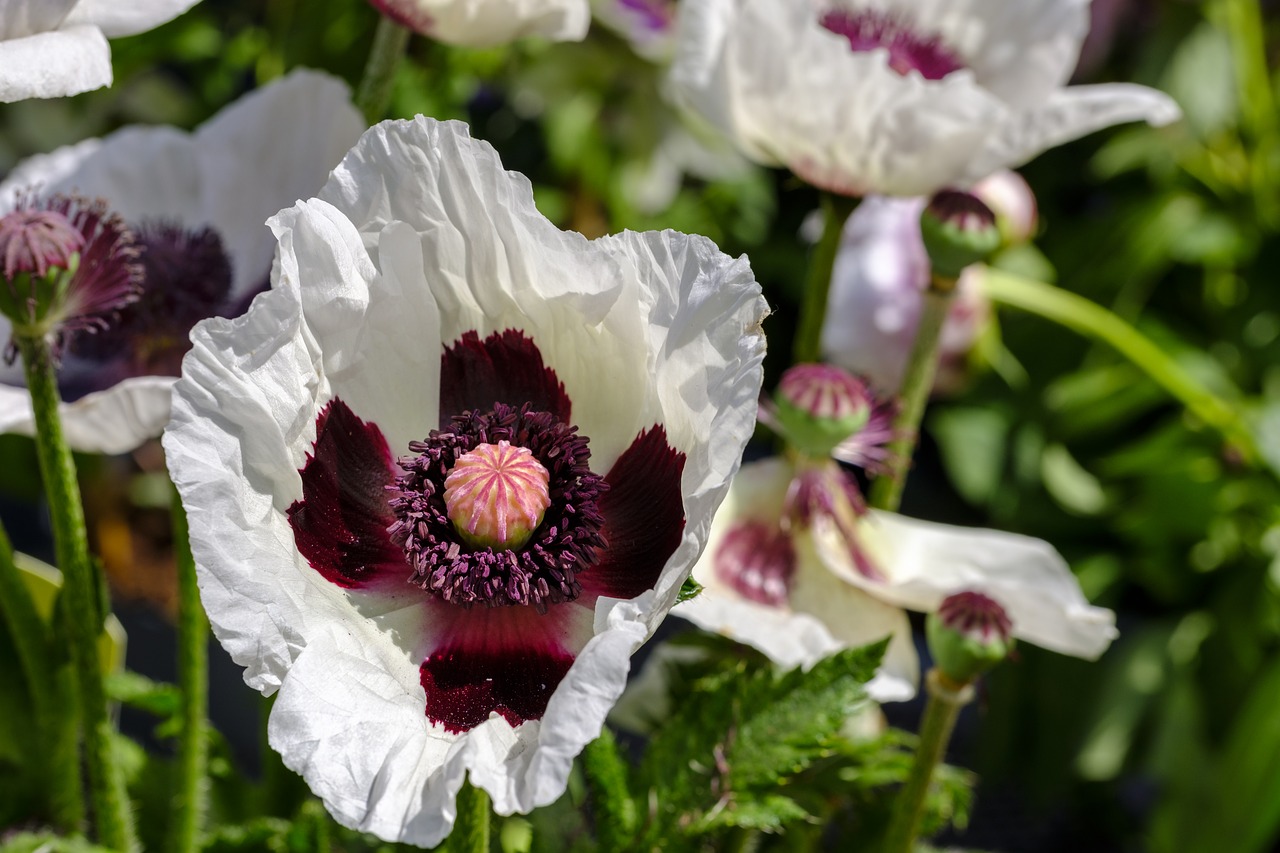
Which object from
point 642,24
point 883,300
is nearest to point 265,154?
point 883,300

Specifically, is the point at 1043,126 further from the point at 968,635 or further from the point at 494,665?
the point at 494,665

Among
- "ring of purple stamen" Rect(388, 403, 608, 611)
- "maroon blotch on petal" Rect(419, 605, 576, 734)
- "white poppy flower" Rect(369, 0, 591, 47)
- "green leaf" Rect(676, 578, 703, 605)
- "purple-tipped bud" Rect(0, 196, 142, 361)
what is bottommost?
"maroon blotch on petal" Rect(419, 605, 576, 734)

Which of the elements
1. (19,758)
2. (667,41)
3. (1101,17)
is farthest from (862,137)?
(1101,17)

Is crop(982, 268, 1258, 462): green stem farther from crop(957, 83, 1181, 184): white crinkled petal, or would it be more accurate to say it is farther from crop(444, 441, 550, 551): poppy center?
crop(444, 441, 550, 551): poppy center

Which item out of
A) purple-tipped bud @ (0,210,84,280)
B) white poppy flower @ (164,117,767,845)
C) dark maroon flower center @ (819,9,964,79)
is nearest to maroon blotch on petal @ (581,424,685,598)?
white poppy flower @ (164,117,767,845)

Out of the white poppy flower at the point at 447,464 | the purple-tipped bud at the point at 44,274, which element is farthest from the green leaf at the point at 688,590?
the purple-tipped bud at the point at 44,274

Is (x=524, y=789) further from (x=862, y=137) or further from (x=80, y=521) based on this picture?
(x=862, y=137)
